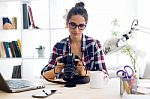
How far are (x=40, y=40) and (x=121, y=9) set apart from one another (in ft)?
5.01

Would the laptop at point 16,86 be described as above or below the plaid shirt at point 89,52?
below

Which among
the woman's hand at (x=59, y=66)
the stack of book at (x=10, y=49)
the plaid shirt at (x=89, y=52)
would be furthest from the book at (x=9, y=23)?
the woman's hand at (x=59, y=66)

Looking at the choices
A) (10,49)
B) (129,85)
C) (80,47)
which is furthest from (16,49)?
(129,85)

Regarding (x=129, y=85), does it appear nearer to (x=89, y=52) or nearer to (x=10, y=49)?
(x=89, y=52)

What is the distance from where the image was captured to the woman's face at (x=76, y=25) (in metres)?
2.10

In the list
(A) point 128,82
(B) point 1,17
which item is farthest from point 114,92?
(B) point 1,17

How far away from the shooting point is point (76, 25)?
2102mm

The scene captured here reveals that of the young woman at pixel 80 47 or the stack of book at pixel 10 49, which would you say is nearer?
the young woman at pixel 80 47

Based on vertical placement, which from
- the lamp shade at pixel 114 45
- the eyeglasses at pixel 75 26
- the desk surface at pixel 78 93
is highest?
the eyeglasses at pixel 75 26

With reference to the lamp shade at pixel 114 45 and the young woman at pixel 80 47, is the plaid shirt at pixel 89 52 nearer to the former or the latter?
the young woman at pixel 80 47

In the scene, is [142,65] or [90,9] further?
[90,9]

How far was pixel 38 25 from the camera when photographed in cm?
385

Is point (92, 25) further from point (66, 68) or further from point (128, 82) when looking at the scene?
point (128, 82)

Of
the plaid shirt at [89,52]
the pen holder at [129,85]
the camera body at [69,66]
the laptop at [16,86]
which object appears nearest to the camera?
the pen holder at [129,85]
